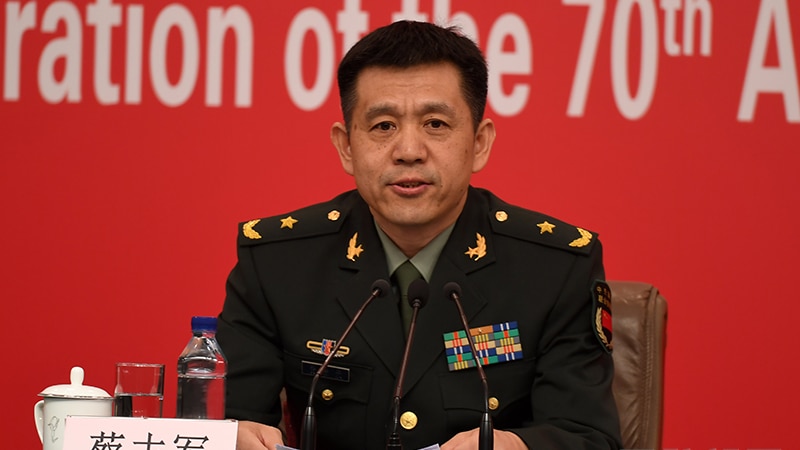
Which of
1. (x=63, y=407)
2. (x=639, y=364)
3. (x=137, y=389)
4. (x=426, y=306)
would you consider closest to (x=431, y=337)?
(x=426, y=306)

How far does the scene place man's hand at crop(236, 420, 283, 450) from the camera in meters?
2.07

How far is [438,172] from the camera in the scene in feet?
7.77

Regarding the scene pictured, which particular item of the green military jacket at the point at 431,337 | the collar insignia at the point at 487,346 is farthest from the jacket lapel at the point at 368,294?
the collar insignia at the point at 487,346

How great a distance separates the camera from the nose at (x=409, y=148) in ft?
7.68

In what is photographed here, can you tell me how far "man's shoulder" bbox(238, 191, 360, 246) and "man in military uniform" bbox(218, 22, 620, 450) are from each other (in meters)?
0.06

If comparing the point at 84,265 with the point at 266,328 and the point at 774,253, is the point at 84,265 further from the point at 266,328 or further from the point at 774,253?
the point at 774,253

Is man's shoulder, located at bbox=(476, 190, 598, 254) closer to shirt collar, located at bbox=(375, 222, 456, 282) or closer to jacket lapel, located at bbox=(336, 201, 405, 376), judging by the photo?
shirt collar, located at bbox=(375, 222, 456, 282)

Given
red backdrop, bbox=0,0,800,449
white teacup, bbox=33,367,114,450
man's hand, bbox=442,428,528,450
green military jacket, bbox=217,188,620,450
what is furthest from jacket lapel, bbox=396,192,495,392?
red backdrop, bbox=0,0,800,449

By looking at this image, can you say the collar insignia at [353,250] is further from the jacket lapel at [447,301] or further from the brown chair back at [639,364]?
the brown chair back at [639,364]

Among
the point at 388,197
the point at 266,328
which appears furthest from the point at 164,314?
the point at 388,197

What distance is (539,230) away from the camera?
2.55 metres

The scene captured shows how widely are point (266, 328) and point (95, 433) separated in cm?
76

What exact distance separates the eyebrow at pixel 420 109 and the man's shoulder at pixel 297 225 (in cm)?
30

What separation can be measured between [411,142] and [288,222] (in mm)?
417
